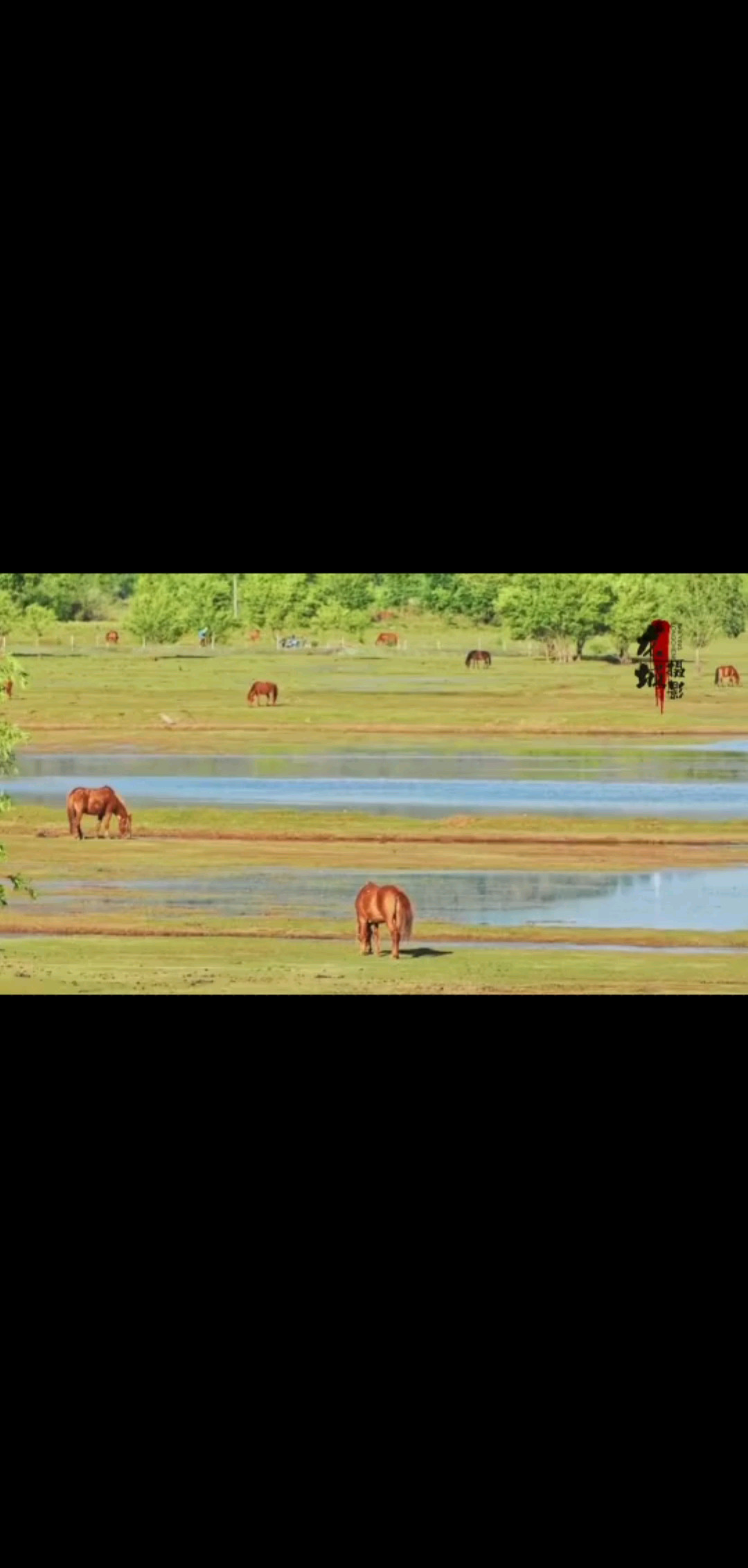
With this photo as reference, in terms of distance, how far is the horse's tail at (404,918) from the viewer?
10.8m

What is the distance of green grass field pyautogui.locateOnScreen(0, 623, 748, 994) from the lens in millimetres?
10734

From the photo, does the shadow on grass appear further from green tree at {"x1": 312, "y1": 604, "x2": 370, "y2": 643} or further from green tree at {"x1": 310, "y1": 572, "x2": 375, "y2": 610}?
green tree at {"x1": 310, "y1": 572, "x2": 375, "y2": 610}

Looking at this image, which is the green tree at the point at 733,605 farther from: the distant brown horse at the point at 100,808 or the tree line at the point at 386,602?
the distant brown horse at the point at 100,808

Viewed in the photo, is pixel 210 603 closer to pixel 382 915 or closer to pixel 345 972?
pixel 382 915

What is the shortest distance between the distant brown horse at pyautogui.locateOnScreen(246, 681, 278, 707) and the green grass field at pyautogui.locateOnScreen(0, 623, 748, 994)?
0.12 feet

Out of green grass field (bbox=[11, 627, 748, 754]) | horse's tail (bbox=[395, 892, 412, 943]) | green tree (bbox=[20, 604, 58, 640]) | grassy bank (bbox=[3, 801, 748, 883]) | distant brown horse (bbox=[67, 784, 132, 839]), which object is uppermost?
green tree (bbox=[20, 604, 58, 640])

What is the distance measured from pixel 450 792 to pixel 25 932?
2162 mm

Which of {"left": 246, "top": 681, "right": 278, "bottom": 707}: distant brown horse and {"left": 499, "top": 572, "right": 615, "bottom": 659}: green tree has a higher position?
{"left": 499, "top": 572, "right": 615, "bottom": 659}: green tree

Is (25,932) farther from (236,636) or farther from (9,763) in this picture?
(236,636)

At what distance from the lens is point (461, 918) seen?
10.9m

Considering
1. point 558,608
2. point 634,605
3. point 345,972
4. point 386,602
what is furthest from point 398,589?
point 345,972

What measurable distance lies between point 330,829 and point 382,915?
0.54 metres

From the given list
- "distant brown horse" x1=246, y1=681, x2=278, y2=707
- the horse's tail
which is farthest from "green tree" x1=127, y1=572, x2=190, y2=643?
the horse's tail

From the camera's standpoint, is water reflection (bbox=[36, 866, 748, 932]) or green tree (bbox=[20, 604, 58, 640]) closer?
water reflection (bbox=[36, 866, 748, 932])
